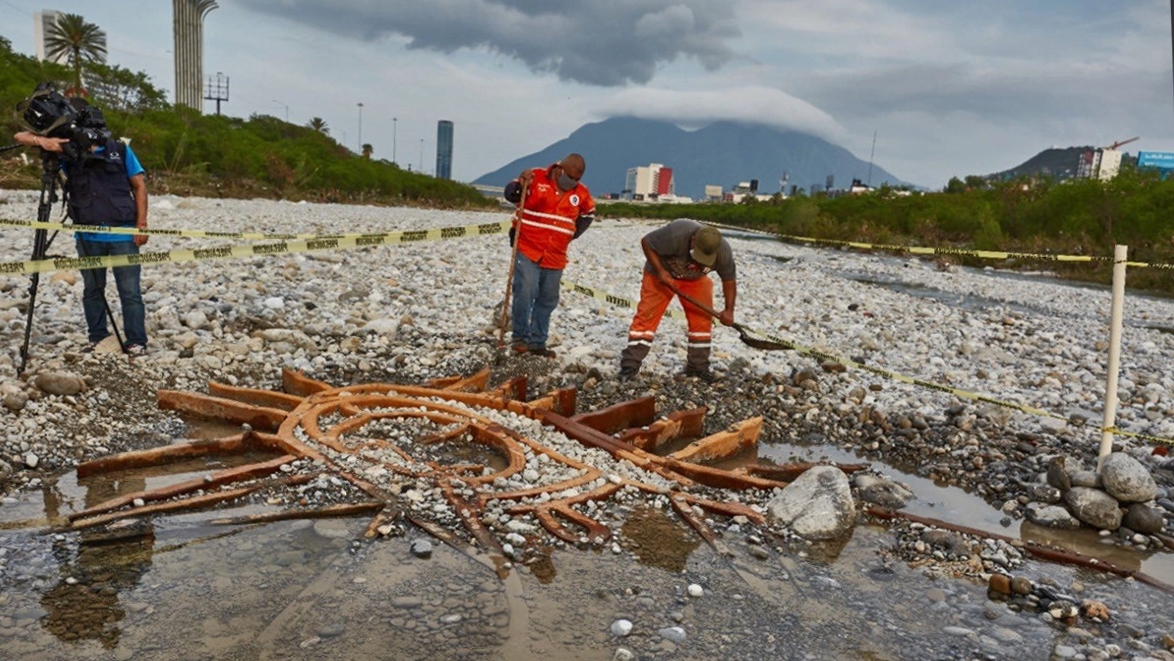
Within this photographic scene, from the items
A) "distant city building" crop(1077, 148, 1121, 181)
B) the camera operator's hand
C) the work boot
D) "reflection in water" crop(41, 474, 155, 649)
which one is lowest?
"reflection in water" crop(41, 474, 155, 649)

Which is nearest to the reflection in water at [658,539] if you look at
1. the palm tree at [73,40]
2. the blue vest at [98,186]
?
the blue vest at [98,186]

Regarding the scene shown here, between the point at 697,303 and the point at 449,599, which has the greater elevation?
the point at 697,303

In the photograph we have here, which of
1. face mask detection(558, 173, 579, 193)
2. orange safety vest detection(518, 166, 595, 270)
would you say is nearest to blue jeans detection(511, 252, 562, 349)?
orange safety vest detection(518, 166, 595, 270)

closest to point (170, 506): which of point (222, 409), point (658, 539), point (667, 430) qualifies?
point (222, 409)

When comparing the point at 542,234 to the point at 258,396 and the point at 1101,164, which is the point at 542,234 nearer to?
the point at 258,396

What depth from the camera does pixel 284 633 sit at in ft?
9.37

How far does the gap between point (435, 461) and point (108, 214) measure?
3307mm

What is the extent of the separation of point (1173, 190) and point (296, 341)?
3149 cm

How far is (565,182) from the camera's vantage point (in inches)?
277

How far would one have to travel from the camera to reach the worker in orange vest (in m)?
7.07

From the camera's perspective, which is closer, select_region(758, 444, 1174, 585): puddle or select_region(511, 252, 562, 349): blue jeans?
select_region(758, 444, 1174, 585): puddle

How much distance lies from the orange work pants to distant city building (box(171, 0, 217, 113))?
63.9m

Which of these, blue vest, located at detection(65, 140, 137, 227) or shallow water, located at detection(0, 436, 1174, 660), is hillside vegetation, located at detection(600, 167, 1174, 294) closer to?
shallow water, located at detection(0, 436, 1174, 660)

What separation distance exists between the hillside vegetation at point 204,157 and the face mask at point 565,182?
16839 mm
